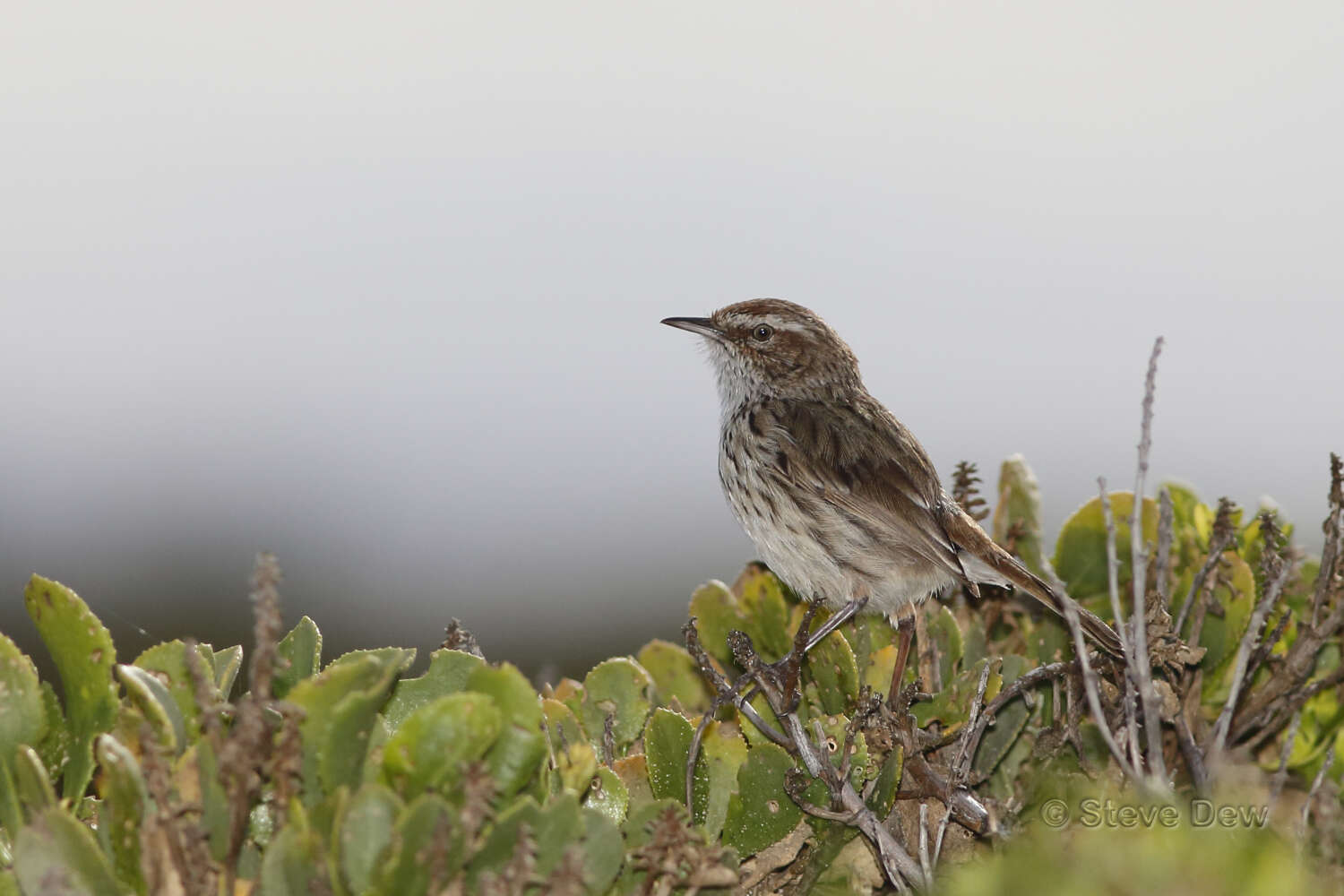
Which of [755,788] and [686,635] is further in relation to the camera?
[686,635]

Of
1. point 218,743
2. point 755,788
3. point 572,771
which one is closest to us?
point 218,743

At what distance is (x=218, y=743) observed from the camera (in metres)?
2.24

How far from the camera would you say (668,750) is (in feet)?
10.7

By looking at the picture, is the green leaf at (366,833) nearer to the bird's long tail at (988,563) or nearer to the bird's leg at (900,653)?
the bird's leg at (900,653)

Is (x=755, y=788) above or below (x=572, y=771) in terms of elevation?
below

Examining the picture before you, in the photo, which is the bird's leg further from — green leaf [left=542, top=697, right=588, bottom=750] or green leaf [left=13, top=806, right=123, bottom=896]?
green leaf [left=13, top=806, right=123, bottom=896]

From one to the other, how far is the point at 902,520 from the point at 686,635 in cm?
161

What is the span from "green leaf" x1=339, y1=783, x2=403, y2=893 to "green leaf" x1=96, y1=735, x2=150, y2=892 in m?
0.45

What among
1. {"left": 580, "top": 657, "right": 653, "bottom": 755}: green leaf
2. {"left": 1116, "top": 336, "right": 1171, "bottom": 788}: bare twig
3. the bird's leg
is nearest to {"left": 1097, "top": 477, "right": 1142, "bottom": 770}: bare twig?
{"left": 1116, "top": 336, "right": 1171, "bottom": 788}: bare twig

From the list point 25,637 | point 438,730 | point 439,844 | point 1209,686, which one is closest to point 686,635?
point 438,730

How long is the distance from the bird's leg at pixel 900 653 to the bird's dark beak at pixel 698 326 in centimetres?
206

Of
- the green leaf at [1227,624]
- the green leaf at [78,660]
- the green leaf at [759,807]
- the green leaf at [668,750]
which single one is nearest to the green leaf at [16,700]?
the green leaf at [78,660]

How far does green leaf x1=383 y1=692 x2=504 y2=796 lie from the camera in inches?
92.1

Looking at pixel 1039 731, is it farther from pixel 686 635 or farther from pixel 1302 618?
pixel 686 635
